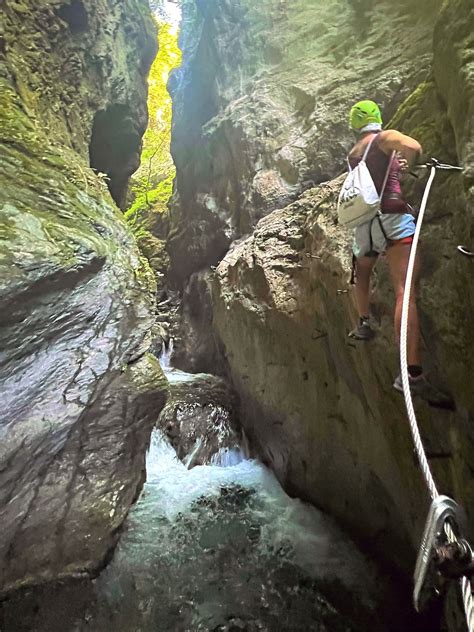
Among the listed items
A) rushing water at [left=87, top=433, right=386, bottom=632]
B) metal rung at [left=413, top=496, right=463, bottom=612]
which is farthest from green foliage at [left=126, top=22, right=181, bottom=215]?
metal rung at [left=413, top=496, right=463, bottom=612]

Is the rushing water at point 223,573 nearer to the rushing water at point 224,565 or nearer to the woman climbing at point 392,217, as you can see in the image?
the rushing water at point 224,565

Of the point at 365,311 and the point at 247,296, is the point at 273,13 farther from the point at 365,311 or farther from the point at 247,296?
the point at 365,311

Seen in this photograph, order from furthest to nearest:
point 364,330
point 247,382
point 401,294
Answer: point 247,382, point 364,330, point 401,294

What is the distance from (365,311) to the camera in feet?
13.5

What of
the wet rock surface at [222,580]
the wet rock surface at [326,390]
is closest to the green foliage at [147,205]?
the wet rock surface at [326,390]

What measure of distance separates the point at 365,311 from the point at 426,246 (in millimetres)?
798

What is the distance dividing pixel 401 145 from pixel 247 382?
617 centimetres

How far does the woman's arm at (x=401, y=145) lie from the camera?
11.1ft

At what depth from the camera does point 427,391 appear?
10.4 ft

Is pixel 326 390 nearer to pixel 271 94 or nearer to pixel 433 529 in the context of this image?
pixel 433 529

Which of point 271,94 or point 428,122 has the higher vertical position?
point 271,94

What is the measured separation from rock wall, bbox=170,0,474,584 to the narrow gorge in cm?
3

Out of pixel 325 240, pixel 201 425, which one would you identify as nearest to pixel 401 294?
pixel 325 240

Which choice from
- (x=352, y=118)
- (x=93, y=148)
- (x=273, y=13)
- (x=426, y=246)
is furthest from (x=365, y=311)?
(x=93, y=148)
